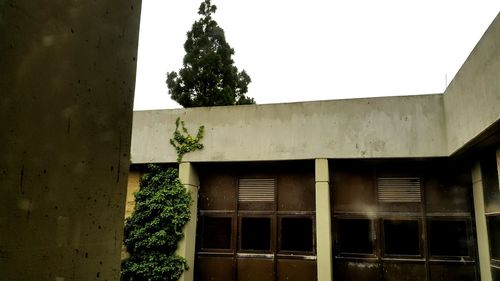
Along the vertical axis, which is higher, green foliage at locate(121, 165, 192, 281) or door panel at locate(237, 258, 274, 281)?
green foliage at locate(121, 165, 192, 281)

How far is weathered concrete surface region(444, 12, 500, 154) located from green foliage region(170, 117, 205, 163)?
4899 millimetres

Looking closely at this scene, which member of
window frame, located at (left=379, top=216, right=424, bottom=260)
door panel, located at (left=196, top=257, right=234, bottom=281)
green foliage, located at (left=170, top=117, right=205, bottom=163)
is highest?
green foliage, located at (left=170, top=117, right=205, bottom=163)

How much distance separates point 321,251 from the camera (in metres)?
7.14

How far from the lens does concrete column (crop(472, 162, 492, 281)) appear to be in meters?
6.61

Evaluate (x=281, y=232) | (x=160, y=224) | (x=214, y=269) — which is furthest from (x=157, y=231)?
(x=281, y=232)

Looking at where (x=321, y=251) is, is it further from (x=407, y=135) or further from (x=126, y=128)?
(x=126, y=128)

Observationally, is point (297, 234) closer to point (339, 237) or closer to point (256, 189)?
point (339, 237)

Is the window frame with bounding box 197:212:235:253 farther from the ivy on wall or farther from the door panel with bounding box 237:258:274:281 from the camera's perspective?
the ivy on wall

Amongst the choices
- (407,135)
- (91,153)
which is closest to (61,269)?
(91,153)

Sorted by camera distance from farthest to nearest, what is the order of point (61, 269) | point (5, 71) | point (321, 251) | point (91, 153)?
1. point (321, 251)
2. point (91, 153)
3. point (61, 269)
4. point (5, 71)

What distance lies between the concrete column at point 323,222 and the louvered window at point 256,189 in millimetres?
1198

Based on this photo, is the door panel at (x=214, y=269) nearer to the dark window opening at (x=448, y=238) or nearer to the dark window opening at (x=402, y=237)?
the dark window opening at (x=402, y=237)

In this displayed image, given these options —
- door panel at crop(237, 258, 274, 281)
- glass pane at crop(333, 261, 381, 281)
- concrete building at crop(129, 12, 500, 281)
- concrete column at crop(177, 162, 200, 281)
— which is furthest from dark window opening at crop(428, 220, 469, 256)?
concrete column at crop(177, 162, 200, 281)

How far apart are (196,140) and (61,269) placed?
278 inches
